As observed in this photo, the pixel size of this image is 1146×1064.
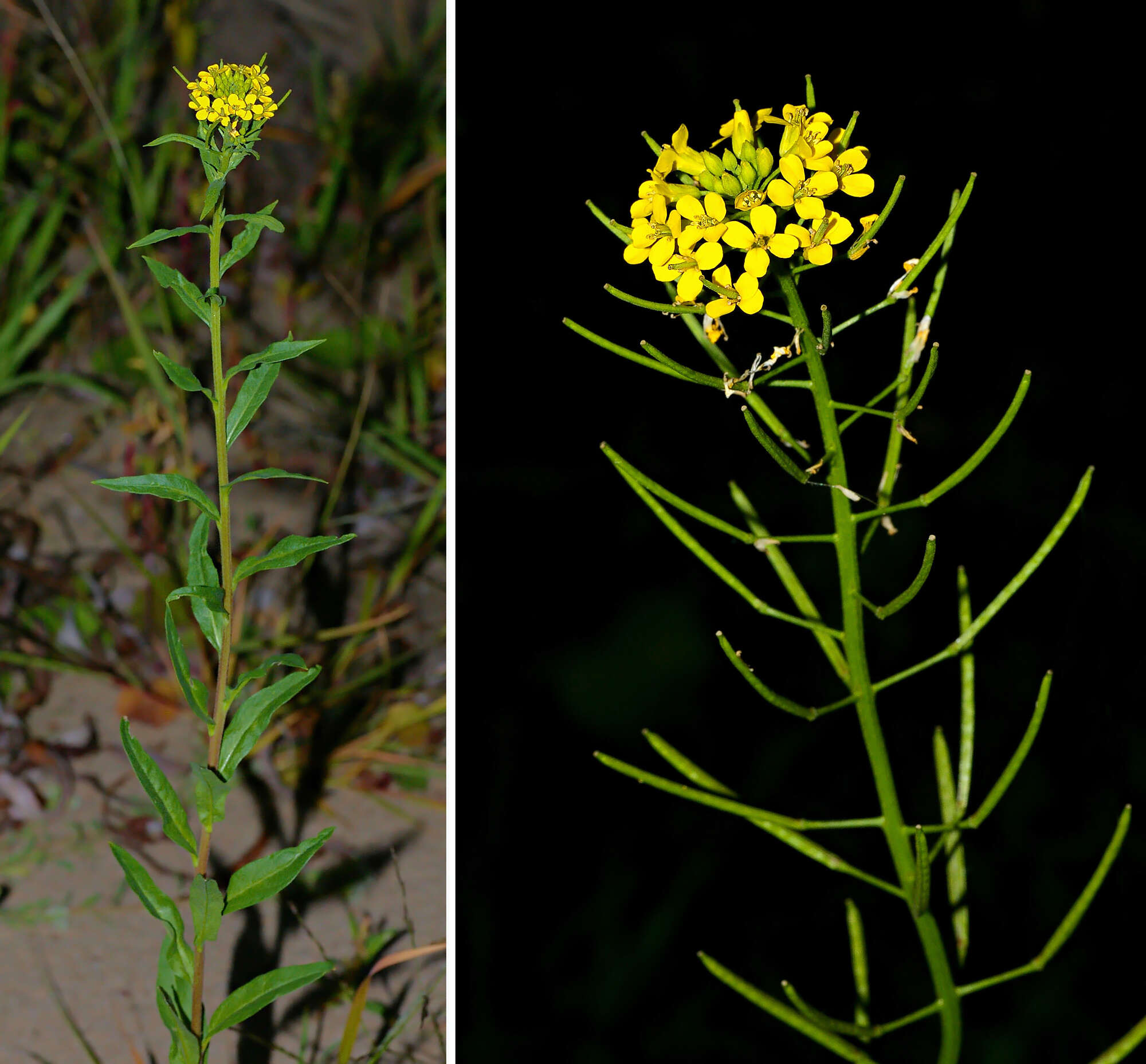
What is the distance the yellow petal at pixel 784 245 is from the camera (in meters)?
0.41

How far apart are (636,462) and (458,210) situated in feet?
0.73

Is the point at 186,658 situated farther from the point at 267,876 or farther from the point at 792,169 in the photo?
the point at 792,169

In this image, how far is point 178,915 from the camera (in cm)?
48

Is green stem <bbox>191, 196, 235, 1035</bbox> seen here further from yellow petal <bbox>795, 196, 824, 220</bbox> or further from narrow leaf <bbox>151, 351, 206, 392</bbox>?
yellow petal <bbox>795, 196, 824, 220</bbox>

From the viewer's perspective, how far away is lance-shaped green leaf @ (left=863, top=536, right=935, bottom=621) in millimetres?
440

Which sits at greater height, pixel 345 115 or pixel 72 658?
pixel 345 115

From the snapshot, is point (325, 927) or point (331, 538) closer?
point (331, 538)

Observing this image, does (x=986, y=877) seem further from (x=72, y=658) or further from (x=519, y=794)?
(x=72, y=658)

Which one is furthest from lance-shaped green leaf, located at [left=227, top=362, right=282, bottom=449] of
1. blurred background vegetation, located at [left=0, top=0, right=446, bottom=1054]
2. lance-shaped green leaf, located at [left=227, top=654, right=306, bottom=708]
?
blurred background vegetation, located at [left=0, top=0, right=446, bottom=1054]

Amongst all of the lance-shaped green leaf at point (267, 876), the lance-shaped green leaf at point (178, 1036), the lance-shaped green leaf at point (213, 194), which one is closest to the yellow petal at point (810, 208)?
the lance-shaped green leaf at point (213, 194)

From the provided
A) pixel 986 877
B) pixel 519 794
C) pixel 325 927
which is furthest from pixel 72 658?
pixel 986 877

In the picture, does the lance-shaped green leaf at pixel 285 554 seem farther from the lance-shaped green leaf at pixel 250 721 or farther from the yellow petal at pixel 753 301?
the yellow petal at pixel 753 301

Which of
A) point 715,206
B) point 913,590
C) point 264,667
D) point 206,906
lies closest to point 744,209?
point 715,206

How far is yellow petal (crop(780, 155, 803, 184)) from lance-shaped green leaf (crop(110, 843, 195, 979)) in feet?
1.37
